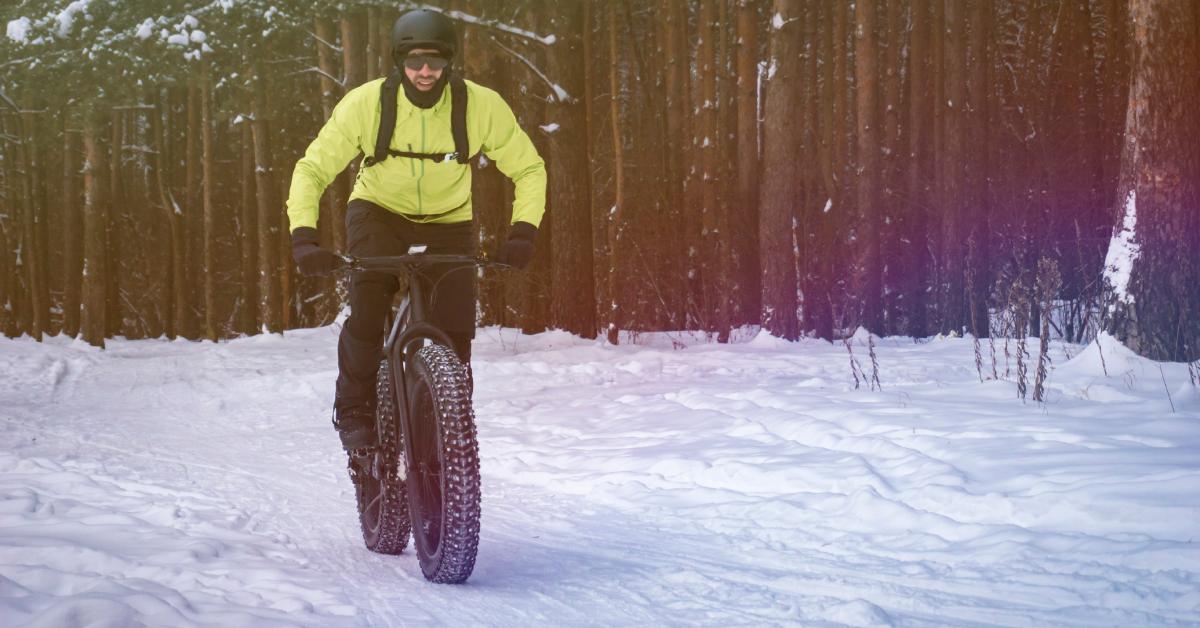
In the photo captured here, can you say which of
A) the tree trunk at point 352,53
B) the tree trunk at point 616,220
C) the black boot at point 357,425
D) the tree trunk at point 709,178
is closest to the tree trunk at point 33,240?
the tree trunk at point 352,53

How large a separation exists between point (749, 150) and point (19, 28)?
1294 cm

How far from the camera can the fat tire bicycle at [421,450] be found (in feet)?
12.9

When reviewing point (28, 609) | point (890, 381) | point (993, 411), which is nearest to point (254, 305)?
point (890, 381)

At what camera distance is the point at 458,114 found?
4605 mm

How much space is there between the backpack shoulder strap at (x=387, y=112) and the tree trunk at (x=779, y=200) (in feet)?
36.4

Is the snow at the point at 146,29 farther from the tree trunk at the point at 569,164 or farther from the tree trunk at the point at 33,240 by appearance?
the tree trunk at the point at 33,240

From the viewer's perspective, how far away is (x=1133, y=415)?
20.6 ft

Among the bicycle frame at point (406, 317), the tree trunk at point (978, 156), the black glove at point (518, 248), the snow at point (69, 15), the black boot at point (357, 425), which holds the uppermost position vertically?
the snow at point (69, 15)

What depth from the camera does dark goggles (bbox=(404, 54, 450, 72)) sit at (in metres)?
4.43

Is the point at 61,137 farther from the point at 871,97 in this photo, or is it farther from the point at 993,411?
the point at 993,411

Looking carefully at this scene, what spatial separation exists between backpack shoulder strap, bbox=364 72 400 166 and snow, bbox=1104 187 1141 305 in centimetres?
629

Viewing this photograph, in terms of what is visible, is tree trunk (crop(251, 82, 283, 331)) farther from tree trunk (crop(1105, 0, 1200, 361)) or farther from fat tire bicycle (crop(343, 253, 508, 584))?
fat tire bicycle (crop(343, 253, 508, 584))

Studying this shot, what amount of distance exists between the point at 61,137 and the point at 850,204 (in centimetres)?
1762

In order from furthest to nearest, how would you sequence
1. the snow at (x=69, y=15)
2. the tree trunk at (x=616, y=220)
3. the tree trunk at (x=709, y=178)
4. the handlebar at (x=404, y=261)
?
the snow at (x=69, y=15)
the tree trunk at (x=709, y=178)
the tree trunk at (x=616, y=220)
the handlebar at (x=404, y=261)
